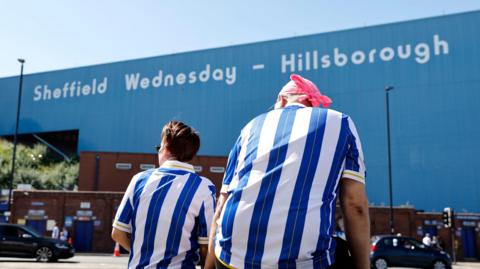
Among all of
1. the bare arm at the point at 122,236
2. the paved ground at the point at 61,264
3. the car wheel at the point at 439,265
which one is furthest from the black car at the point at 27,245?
the bare arm at the point at 122,236

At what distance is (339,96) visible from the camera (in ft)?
153

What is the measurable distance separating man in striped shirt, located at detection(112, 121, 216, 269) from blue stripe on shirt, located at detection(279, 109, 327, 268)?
1.21 metres

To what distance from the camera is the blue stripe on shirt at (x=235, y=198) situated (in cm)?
240

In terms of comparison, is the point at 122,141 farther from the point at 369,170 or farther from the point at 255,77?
the point at 369,170

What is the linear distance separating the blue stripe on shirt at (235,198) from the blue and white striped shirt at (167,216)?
99 centimetres

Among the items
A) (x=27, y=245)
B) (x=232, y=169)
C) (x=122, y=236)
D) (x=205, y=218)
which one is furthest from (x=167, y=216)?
(x=27, y=245)

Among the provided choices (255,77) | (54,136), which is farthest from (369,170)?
(54,136)

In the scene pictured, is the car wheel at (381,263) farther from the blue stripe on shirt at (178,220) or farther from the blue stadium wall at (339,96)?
the blue stadium wall at (339,96)

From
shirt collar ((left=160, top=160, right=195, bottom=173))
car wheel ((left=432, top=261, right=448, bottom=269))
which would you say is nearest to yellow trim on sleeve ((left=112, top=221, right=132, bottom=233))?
shirt collar ((left=160, top=160, right=195, bottom=173))

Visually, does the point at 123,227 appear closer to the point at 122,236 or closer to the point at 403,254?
the point at 122,236

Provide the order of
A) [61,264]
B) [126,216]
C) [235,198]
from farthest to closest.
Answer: [61,264] → [126,216] → [235,198]

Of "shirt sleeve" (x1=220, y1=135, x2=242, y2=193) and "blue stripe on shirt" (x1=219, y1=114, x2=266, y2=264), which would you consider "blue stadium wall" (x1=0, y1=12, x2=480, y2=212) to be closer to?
"shirt sleeve" (x1=220, y1=135, x2=242, y2=193)

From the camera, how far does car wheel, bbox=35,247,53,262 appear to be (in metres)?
20.8

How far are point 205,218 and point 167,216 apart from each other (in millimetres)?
247
